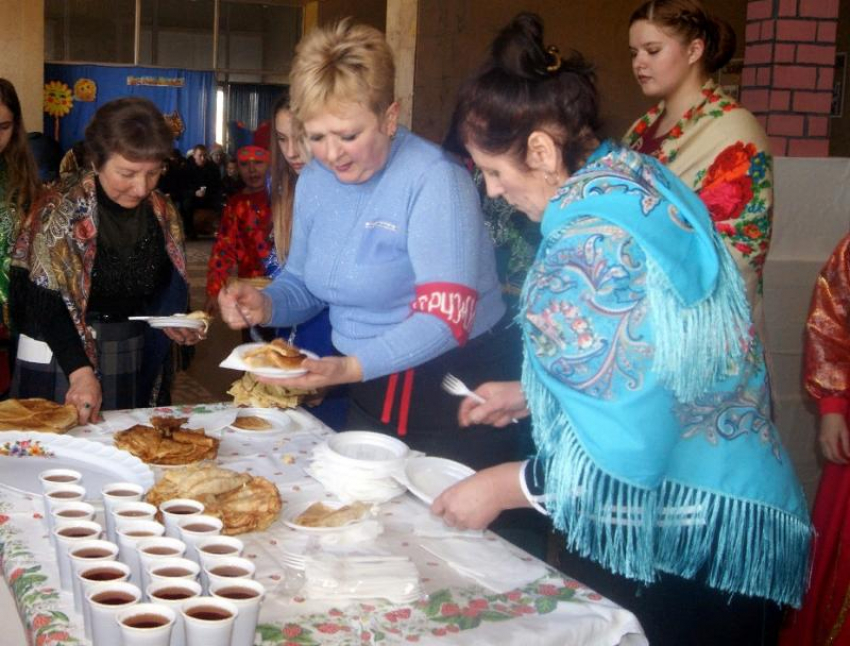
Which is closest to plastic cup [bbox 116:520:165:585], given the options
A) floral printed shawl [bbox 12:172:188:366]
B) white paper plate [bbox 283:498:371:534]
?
white paper plate [bbox 283:498:371:534]

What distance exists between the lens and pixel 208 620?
1.13 metres

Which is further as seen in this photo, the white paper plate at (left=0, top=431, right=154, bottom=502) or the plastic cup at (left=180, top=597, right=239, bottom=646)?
the white paper plate at (left=0, top=431, right=154, bottom=502)

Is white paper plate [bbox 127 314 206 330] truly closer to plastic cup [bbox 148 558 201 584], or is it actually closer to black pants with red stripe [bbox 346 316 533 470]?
black pants with red stripe [bbox 346 316 533 470]

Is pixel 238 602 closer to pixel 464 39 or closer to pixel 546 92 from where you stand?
pixel 546 92

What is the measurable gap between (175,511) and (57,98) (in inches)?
563

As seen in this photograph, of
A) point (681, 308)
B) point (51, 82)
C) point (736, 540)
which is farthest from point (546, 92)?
point (51, 82)

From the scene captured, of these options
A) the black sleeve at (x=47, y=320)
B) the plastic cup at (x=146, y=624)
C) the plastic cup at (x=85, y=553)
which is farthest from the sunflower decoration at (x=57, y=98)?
the plastic cup at (x=146, y=624)

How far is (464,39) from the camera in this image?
5680mm

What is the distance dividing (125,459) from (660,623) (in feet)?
3.40

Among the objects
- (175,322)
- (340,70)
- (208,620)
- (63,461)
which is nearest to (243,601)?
(208,620)

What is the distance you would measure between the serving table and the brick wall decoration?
9.33 ft

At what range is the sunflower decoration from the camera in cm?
1440

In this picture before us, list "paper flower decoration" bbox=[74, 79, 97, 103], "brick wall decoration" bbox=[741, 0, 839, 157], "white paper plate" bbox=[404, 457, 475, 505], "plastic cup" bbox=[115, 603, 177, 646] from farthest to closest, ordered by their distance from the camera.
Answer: "paper flower decoration" bbox=[74, 79, 97, 103]
"brick wall decoration" bbox=[741, 0, 839, 157]
"white paper plate" bbox=[404, 457, 475, 505]
"plastic cup" bbox=[115, 603, 177, 646]

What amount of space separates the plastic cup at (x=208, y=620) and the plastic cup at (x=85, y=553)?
20cm
